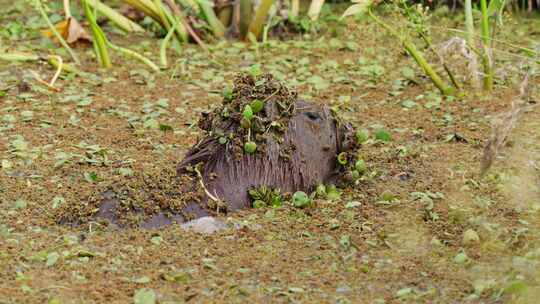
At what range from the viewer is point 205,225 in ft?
12.1

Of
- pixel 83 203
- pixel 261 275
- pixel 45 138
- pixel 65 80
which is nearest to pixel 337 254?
pixel 261 275

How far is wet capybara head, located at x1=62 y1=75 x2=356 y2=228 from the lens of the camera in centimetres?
375

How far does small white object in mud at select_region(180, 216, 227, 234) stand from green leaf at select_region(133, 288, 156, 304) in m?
0.56

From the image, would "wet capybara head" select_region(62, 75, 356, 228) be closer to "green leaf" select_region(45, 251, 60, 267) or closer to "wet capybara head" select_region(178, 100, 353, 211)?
"wet capybara head" select_region(178, 100, 353, 211)

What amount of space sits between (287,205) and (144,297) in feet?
3.10

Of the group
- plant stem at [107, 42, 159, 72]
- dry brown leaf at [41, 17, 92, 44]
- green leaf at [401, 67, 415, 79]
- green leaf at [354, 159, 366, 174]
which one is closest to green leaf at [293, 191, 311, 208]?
green leaf at [354, 159, 366, 174]

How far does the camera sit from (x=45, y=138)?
4828mm

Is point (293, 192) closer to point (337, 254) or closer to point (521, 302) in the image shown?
Result: point (337, 254)

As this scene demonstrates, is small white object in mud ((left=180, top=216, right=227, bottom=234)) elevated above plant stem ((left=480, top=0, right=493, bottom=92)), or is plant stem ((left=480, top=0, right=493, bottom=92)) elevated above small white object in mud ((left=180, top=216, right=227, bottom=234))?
Answer: plant stem ((left=480, top=0, right=493, bottom=92))

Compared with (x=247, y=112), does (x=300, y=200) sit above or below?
below

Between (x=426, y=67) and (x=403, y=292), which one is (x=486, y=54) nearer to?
(x=426, y=67)

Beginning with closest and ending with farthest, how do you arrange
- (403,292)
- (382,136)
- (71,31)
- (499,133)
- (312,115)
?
1. (499,133)
2. (403,292)
3. (312,115)
4. (382,136)
5. (71,31)

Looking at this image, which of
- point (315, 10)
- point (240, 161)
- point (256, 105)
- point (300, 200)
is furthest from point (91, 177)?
point (315, 10)

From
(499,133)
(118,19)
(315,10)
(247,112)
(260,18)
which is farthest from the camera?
(315,10)
